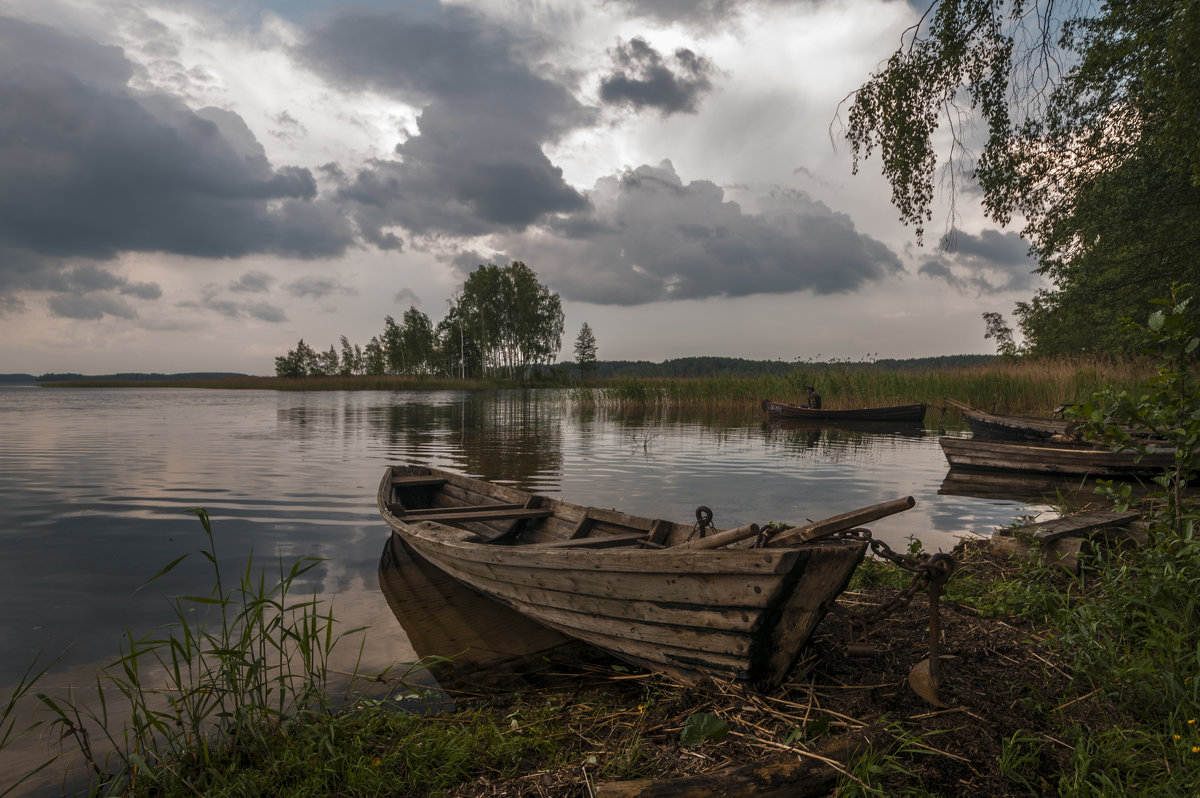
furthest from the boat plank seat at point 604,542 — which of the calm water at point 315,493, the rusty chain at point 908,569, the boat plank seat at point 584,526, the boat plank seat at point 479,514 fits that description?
the rusty chain at point 908,569

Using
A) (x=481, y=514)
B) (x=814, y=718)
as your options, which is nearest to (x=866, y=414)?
(x=481, y=514)

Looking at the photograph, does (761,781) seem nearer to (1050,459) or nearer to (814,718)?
(814,718)

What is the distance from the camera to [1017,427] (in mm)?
14758

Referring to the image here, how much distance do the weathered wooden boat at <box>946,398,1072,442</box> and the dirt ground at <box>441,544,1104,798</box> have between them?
11.2 m

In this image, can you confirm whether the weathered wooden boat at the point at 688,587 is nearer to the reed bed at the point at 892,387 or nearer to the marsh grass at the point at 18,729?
the marsh grass at the point at 18,729

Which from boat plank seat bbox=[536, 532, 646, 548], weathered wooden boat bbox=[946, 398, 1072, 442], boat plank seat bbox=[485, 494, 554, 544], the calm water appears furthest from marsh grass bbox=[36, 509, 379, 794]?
weathered wooden boat bbox=[946, 398, 1072, 442]

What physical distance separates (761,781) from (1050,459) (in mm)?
10952

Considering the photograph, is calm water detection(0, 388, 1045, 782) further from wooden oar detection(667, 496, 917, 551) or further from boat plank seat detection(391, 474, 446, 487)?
wooden oar detection(667, 496, 917, 551)

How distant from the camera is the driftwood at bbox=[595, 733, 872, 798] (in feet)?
7.84

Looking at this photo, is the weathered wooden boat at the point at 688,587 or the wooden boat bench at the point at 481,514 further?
the wooden boat bench at the point at 481,514

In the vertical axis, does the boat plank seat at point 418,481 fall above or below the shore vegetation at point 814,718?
above

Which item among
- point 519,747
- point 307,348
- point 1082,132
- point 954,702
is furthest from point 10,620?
point 307,348

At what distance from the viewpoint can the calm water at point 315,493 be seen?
5605 mm

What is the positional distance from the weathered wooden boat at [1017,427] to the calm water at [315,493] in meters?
1.49
